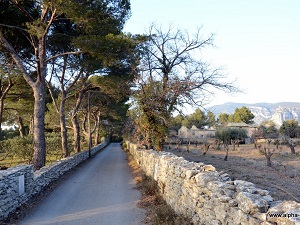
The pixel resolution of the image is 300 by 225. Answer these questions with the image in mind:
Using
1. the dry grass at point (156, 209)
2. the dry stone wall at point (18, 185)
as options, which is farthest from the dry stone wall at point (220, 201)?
the dry stone wall at point (18, 185)

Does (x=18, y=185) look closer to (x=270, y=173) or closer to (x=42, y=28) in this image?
(x=42, y=28)

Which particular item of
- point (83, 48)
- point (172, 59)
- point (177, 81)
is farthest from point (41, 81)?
point (172, 59)

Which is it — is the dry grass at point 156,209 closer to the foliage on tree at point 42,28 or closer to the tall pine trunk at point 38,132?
the tall pine trunk at point 38,132

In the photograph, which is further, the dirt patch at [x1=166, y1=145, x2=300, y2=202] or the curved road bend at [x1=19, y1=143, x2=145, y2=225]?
the dirt patch at [x1=166, y1=145, x2=300, y2=202]

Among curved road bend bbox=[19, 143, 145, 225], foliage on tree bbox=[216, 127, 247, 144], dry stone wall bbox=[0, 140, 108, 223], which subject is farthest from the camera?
foliage on tree bbox=[216, 127, 247, 144]

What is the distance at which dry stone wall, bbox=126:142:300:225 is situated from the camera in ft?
10.8

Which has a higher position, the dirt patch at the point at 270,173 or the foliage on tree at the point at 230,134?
the foliage on tree at the point at 230,134

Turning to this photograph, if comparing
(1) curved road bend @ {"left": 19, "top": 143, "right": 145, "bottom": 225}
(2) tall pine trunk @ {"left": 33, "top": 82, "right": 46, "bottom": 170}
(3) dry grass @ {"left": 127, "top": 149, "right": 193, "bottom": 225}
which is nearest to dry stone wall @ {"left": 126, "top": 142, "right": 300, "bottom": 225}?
(3) dry grass @ {"left": 127, "top": 149, "right": 193, "bottom": 225}

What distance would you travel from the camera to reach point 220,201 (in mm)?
4484

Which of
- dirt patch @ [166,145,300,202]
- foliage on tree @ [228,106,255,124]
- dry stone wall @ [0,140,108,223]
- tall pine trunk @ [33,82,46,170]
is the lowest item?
dirt patch @ [166,145,300,202]

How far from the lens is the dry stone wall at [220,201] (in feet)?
10.8

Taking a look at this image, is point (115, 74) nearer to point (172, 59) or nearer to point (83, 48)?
point (172, 59)

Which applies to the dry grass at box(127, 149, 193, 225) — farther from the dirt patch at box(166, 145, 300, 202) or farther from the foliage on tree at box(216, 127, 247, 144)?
the foliage on tree at box(216, 127, 247, 144)

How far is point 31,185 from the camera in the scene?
9.16 metres
